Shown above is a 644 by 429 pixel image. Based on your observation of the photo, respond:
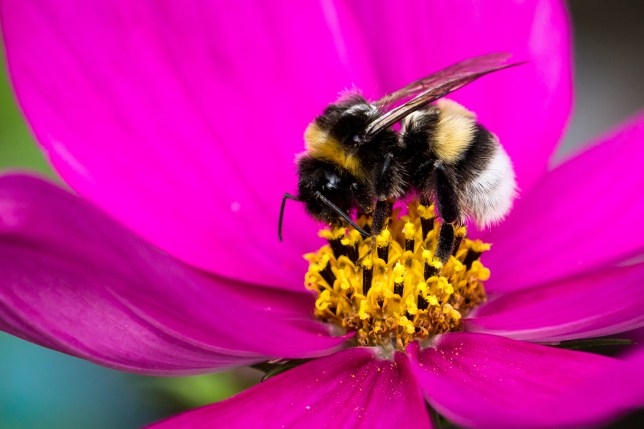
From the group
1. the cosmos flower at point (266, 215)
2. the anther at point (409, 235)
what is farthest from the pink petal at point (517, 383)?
the anther at point (409, 235)

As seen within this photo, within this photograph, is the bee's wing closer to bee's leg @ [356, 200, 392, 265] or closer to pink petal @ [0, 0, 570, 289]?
bee's leg @ [356, 200, 392, 265]

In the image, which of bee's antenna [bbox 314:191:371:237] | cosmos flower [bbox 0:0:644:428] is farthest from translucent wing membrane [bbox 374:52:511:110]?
cosmos flower [bbox 0:0:644:428]

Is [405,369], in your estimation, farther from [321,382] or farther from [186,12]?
[186,12]

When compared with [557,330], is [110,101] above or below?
above

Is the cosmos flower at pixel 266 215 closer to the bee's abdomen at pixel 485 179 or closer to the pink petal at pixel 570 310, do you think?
the pink petal at pixel 570 310

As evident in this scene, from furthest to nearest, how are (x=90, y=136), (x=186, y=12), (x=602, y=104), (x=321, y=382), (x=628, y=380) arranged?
1. (x=602, y=104)
2. (x=186, y=12)
3. (x=90, y=136)
4. (x=321, y=382)
5. (x=628, y=380)

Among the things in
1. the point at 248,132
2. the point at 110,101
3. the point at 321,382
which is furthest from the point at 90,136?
the point at 321,382
